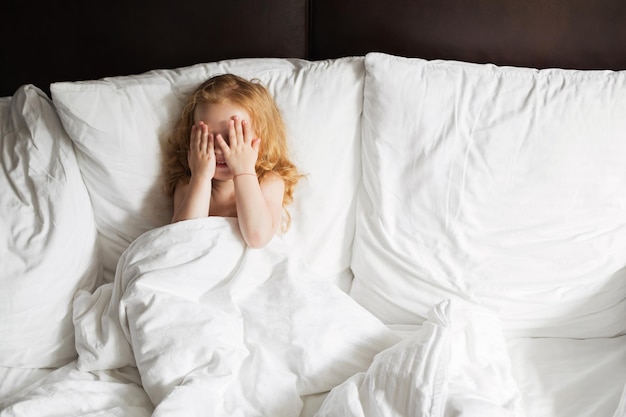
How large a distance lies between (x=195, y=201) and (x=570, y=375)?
32.4 inches

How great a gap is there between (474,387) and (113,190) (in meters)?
0.83

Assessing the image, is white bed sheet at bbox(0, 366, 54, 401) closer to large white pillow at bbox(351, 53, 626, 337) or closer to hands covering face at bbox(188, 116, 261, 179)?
hands covering face at bbox(188, 116, 261, 179)

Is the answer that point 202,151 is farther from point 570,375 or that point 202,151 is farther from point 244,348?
point 570,375

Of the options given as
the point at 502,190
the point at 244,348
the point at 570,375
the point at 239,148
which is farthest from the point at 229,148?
the point at 570,375

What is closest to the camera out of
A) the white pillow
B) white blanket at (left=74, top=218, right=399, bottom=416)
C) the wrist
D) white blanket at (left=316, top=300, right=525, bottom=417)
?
white blanket at (left=316, top=300, right=525, bottom=417)

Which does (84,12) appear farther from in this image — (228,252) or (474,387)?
(474,387)

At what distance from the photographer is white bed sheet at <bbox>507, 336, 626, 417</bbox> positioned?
1.26 meters

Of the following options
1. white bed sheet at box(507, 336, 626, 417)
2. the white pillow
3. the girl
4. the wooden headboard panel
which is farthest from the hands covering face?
white bed sheet at box(507, 336, 626, 417)

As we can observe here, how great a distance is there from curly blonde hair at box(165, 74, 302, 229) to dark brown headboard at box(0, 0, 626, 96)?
21cm

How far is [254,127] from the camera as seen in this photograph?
1.44 metres

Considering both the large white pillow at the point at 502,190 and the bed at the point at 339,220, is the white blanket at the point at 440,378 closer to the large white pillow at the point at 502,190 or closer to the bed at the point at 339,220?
the bed at the point at 339,220

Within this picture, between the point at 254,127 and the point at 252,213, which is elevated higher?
the point at 254,127

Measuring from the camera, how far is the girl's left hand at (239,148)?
141 centimetres

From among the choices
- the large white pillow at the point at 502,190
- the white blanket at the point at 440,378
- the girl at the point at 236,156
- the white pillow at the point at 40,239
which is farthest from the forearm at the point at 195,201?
the white blanket at the point at 440,378
